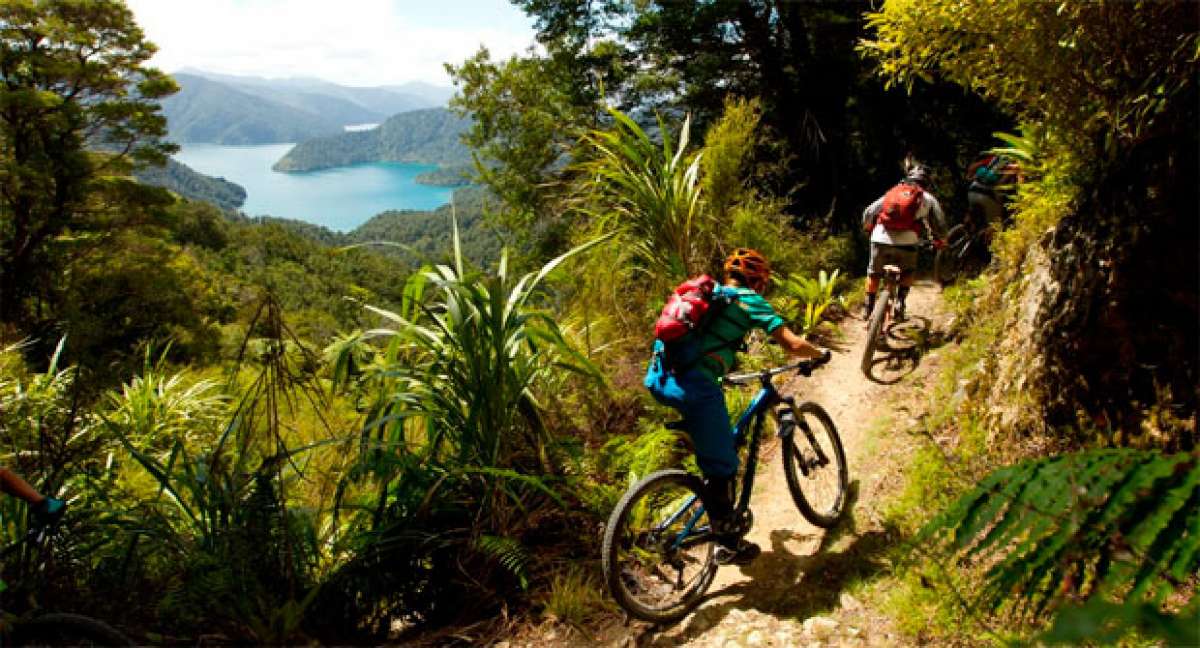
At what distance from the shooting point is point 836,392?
196 inches

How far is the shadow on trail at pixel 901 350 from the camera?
4.88 metres

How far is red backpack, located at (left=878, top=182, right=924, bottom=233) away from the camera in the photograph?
500 centimetres

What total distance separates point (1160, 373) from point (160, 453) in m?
6.81

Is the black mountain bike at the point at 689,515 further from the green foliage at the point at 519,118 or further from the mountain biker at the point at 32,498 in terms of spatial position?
the green foliage at the point at 519,118

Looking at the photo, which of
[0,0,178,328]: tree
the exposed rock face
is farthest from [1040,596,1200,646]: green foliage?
[0,0,178,328]: tree

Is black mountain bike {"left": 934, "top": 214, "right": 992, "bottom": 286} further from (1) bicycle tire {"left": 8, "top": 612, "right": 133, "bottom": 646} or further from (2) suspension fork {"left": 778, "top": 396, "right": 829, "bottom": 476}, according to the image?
(1) bicycle tire {"left": 8, "top": 612, "right": 133, "bottom": 646}

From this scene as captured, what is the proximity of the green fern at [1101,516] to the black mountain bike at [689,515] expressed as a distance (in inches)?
63.1

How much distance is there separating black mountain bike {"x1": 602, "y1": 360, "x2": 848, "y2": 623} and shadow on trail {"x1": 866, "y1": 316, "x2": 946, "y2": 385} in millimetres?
1571

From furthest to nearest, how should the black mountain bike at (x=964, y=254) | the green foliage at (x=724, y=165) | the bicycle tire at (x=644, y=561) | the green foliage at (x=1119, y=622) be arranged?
1. the green foliage at (x=724, y=165)
2. the black mountain bike at (x=964, y=254)
3. the bicycle tire at (x=644, y=561)
4. the green foliage at (x=1119, y=622)

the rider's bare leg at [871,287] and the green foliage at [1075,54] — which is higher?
the green foliage at [1075,54]

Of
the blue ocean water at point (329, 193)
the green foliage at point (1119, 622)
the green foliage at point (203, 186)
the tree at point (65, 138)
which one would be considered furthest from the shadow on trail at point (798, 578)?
the green foliage at point (203, 186)

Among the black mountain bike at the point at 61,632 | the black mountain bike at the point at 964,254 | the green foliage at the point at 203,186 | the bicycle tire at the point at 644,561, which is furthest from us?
the green foliage at the point at 203,186

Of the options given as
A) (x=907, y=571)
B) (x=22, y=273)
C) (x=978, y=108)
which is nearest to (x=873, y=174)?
(x=978, y=108)

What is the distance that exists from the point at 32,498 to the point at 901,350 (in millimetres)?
5452
